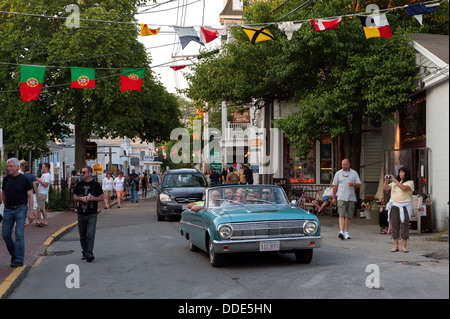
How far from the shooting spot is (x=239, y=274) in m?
8.85

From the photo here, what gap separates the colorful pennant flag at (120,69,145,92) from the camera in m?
21.6

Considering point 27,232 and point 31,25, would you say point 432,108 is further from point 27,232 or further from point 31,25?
point 31,25

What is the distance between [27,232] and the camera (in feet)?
53.3

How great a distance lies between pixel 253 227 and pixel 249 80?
1215 cm

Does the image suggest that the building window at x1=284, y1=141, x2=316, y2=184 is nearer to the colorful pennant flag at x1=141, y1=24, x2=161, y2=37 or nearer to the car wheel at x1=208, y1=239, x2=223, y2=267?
the colorful pennant flag at x1=141, y1=24, x2=161, y2=37

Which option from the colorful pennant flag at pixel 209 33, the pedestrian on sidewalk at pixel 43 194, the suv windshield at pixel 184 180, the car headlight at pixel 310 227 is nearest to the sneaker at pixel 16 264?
the car headlight at pixel 310 227

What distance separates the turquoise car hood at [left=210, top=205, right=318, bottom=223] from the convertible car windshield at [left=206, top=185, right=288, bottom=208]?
0.39m

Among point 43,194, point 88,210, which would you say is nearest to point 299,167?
point 43,194

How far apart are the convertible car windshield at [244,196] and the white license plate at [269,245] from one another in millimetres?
1457

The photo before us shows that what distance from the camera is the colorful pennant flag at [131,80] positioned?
2164 cm

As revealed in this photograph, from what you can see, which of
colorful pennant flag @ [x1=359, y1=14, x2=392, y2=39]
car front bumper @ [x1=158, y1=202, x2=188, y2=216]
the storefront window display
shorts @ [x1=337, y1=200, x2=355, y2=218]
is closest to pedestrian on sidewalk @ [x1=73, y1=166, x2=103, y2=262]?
shorts @ [x1=337, y1=200, x2=355, y2=218]

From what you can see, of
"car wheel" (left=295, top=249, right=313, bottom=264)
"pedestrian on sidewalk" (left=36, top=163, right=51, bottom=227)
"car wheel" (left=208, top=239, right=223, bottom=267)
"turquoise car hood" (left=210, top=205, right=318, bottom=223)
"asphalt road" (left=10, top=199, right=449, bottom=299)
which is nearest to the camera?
"asphalt road" (left=10, top=199, right=449, bottom=299)

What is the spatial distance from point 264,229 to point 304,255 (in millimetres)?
961

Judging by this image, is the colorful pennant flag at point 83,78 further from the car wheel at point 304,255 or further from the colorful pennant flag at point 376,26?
the car wheel at point 304,255
